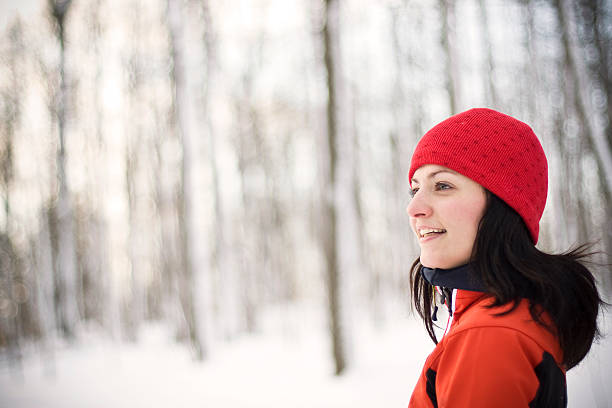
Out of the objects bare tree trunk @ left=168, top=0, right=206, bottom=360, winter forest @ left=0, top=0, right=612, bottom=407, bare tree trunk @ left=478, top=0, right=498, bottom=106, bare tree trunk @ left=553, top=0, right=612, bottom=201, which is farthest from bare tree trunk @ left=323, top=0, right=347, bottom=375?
bare tree trunk @ left=478, top=0, right=498, bottom=106

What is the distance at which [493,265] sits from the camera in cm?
96

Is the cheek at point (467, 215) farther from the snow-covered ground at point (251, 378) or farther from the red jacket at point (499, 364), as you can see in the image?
the snow-covered ground at point (251, 378)

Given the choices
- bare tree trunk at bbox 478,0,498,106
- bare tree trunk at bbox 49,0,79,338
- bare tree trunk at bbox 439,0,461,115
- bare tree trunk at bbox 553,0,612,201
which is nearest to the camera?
bare tree trunk at bbox 553,0,612,201

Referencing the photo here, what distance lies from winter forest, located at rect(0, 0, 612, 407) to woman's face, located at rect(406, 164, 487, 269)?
3758mm

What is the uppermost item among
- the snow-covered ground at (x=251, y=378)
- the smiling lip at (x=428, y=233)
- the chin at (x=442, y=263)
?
the smiling lip at (x=428, y=233)

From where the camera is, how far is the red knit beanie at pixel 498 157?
101 cm

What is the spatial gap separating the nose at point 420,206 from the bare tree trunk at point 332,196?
13.7 feet

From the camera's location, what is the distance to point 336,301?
5.23 metres

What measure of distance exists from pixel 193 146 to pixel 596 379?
295 inches

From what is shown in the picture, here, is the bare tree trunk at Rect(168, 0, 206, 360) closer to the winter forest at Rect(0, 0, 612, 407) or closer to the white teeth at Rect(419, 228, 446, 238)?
the winter forest at Rect(0, 0, 612, 407)

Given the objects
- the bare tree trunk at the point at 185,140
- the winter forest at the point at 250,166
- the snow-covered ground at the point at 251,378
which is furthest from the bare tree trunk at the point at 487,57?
the bare tree trunk at the point at 185,140

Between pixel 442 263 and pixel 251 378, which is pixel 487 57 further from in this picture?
pixel 442 263

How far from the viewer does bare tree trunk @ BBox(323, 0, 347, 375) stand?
204 inches

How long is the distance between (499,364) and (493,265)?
0.29 metres
